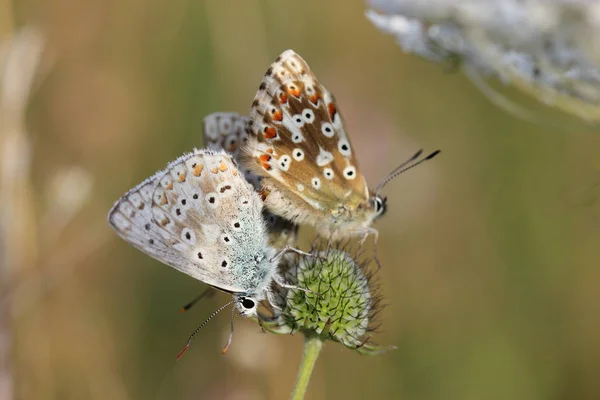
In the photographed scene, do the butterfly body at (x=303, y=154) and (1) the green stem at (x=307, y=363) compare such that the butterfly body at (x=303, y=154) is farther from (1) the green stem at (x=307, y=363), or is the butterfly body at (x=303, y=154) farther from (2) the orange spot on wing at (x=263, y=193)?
(1) the green stem at (x=307, y=363)

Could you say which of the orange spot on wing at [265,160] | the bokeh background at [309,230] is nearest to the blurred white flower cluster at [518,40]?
the orange spot on wing at [265,160]

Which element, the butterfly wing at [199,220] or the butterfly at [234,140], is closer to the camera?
the butterfly wing at [199,220]

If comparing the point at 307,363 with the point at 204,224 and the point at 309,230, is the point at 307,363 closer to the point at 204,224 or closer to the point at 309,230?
the point at 204,224

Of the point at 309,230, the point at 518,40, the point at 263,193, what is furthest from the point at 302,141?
the point at 309,230

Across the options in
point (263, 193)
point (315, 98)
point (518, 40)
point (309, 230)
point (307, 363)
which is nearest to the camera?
point (518, 40)

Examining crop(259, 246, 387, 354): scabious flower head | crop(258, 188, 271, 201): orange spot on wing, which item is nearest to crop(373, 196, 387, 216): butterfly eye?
crop(259, 246, 387, 354): scabious flower head
